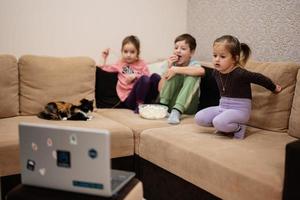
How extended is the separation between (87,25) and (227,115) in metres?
1.63

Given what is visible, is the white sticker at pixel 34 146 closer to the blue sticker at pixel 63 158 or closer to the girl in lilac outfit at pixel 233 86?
the blue sticker at pixel 63 158

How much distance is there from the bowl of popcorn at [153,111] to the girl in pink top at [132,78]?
8.7 inches

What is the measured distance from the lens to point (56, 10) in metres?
2.95

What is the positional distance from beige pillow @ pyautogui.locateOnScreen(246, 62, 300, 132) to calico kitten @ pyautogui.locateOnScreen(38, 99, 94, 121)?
3.76ft

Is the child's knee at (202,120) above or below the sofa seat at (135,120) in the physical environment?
above

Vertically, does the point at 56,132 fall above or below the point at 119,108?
above

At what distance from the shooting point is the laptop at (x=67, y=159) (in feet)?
3.74

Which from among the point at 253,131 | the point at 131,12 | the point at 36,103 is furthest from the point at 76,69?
the point at 253,131

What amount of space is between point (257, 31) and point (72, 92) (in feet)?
4.95

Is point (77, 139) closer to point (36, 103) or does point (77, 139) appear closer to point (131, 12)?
point (36, 103)

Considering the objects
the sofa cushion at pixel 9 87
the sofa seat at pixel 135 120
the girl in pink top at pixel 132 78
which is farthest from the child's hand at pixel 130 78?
the sofa cushion at pixel 9 87

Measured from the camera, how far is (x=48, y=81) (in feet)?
8.64

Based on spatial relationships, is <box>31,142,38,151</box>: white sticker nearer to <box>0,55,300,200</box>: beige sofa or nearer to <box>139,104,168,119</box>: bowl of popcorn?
<box>0,55,300,200</box>: beige sofa

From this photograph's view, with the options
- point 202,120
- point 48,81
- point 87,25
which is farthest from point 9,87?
point 202,120
